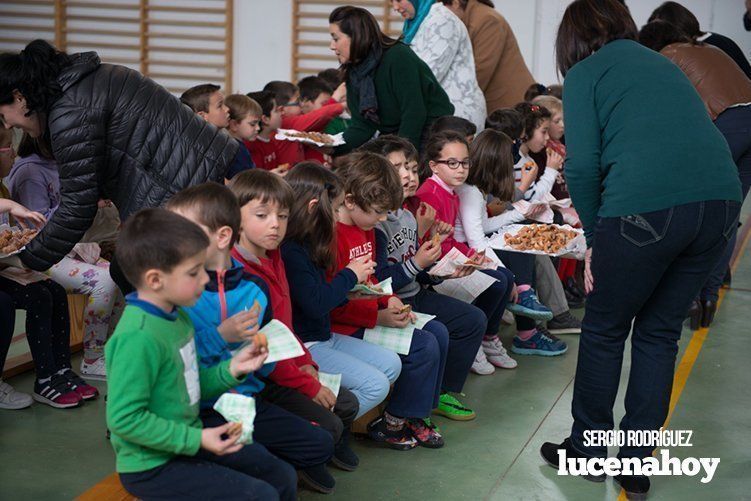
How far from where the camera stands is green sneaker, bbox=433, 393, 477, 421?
146 inches

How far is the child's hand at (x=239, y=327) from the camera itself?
225 centimetres

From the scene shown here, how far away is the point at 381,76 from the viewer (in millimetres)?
4512

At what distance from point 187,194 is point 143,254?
1.59ft

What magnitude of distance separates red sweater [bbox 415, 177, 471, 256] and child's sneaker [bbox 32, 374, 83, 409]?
5.62 feet

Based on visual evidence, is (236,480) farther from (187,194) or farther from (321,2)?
(321,2)

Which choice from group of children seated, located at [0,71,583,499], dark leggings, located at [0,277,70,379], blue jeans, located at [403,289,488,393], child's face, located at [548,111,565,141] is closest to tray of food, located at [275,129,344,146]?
group of children seated, located at [0,71,583,499]

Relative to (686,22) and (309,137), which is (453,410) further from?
(686,22)

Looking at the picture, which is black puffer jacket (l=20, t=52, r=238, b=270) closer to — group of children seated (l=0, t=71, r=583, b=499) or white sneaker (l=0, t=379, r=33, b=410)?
group of children seated (l=0, t=71, r=583, b=499)

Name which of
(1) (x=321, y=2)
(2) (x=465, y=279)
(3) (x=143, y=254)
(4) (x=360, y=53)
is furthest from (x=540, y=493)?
(1) (x=321, y=2)

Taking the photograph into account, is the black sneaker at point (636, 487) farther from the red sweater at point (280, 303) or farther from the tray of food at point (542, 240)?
the tray of food at point (542, 240)

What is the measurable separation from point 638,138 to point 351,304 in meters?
1.18

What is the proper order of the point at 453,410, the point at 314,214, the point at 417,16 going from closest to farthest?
the point at 314,214 → the point at 453,410 → the point at 417,16

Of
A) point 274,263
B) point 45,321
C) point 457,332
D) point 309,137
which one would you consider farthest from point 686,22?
point 45,321

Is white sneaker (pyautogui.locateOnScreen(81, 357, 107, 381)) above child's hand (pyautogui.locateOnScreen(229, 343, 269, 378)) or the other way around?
the other way around
